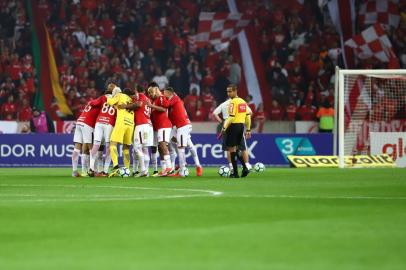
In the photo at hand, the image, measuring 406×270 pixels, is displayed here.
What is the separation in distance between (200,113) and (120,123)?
37.3 ft

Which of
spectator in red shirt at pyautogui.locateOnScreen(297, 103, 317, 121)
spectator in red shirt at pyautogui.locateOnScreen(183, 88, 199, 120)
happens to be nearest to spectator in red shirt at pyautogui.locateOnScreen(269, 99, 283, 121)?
spectator in red shirt at pyautogui.locateOnScreen(297, 103, 317, 121)

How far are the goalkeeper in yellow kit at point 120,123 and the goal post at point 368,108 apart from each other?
28.0 ft

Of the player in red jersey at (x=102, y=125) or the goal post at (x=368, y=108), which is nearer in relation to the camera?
the player in red jersey at (x=102, y=125)

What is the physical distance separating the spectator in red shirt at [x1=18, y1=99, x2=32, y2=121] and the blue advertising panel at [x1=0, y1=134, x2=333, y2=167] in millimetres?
3609

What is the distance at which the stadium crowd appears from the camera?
35.5 meters

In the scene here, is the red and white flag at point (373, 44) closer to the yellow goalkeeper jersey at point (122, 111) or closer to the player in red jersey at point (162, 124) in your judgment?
the player in red jersey at point (162, 124)

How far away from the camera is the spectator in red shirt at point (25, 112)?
3656 centimetres

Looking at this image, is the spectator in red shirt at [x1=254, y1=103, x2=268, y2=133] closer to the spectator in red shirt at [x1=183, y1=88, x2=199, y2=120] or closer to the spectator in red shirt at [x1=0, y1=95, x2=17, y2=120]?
the spectator in red shirt at [x1=183, y1=88, x2=199, y2=120]

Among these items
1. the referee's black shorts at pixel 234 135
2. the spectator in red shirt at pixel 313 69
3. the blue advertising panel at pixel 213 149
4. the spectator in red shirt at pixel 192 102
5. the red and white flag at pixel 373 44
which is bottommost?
the blue advertising panel at pixel 213 149

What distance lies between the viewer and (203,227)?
35.8ft

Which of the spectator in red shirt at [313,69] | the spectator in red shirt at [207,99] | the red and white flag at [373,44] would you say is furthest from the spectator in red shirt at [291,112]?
the red and white flag at [373,44]

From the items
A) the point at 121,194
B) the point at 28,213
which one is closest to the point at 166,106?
the point at 121,194

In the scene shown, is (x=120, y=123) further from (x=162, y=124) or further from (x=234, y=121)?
(x=234, y=121)

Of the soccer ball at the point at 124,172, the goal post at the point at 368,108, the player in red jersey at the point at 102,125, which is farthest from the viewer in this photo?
the goal post at the point at 368,108
